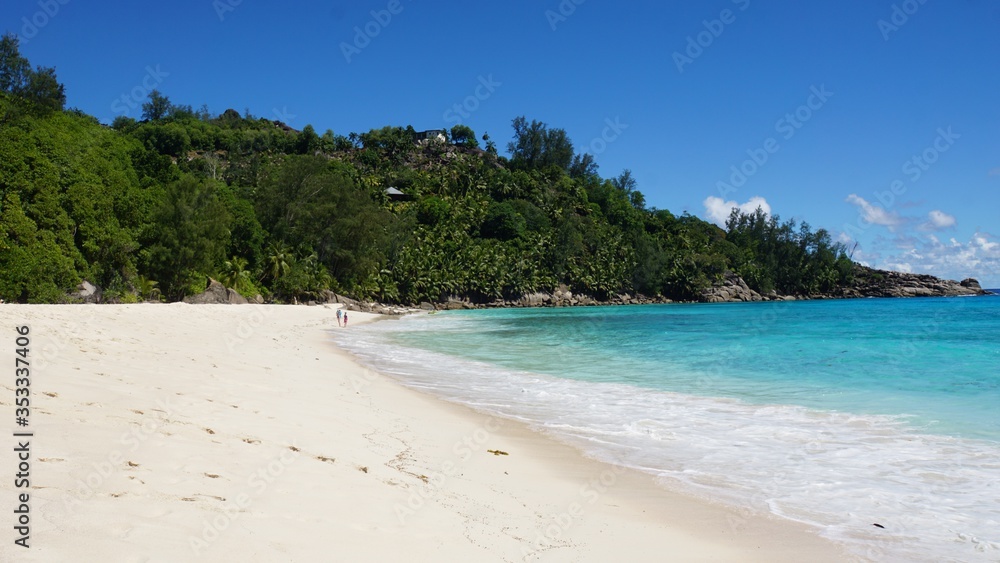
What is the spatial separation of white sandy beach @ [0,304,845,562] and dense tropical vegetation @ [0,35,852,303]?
2308 cm

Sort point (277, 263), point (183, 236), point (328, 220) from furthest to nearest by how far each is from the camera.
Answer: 1. point (328, 220)
2. point (277, 263)
3. point (183, 236)

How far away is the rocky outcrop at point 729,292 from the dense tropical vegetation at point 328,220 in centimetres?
203

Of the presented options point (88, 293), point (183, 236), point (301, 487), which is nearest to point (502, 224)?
point (183, 236)

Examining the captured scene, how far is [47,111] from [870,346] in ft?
143

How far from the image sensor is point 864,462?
23.9 ft

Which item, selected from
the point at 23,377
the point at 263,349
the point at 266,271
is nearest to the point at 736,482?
the point at 23,377

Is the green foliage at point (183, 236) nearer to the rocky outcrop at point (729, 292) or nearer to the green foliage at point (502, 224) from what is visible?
the green foliage at point (502, 224)

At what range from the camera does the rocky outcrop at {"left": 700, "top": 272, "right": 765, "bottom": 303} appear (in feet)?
326

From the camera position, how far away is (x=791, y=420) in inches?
386

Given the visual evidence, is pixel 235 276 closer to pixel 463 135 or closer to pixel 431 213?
pixel 431 213

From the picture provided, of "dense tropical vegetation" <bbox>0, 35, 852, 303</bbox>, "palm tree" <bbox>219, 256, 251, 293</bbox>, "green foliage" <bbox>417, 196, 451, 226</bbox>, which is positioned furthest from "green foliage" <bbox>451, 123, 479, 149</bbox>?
"palm tree" <bbox>219, 256, 251, 293</bbox>

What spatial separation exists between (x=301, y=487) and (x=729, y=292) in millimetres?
105354

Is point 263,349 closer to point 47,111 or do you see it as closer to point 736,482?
point 736,482

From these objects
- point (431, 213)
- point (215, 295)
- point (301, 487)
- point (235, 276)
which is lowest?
point (301, 487)
